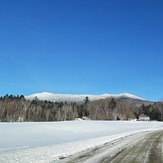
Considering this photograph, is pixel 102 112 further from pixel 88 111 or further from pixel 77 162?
pixel 77 162

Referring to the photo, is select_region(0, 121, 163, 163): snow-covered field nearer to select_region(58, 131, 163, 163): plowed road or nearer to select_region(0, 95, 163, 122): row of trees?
select_region(58, 131, 163, 163): plowed road

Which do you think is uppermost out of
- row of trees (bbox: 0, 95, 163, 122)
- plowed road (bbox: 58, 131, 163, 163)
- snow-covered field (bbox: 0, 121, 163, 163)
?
row of trees (bbox: 0, 95, 163, 122)

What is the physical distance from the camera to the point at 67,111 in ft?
536

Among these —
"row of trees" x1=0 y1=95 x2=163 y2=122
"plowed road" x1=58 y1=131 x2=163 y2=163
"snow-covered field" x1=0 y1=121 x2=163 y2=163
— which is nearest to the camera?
"plowed road" x1=58 y1=131 x2=163 y2=163

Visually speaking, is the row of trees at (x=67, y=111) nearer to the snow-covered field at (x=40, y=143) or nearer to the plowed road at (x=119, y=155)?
the snow-covered field at (x=40, y=143)

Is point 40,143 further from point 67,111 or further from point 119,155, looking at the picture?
point 67,111

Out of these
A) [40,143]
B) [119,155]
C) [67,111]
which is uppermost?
[67,111]

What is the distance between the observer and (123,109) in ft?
579

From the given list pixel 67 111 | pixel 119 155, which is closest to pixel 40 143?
pixel 119 155

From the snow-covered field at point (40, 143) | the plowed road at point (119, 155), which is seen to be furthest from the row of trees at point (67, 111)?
the plowed road at point (119, 155)

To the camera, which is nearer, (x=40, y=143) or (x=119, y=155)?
(x=119, y=155)

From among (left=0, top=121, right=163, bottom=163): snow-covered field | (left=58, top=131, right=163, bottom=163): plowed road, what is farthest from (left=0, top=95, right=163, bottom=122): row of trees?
(left=58, top=131, right=163, bottom=163): plowed road

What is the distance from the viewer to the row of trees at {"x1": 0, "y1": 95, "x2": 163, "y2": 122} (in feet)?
440

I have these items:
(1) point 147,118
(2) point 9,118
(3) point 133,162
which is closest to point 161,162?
(3) point 133,162
